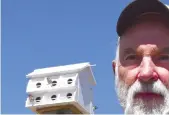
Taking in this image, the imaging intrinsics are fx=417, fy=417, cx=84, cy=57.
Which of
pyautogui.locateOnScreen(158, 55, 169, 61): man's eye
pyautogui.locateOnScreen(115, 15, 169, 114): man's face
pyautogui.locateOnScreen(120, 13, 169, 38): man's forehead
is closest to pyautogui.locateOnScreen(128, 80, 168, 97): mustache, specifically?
pyautogui.locateOnScreen(115, 15, 169, 114): man's face

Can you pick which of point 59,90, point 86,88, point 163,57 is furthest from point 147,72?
point 86,88

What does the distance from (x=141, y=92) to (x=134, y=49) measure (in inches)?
8.7

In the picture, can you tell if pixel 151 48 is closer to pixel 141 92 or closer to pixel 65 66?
pixel 141 92

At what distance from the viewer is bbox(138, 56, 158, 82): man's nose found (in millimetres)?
1876

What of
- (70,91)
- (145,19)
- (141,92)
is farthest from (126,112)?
(70,91)

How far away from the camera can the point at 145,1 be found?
2039 millimetres

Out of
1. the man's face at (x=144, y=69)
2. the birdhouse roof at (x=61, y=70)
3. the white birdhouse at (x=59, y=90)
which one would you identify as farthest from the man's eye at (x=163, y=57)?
the birdhouse roof at (x=61, y=70)

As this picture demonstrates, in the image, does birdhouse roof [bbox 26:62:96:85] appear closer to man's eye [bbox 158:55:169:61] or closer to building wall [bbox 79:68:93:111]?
building wall [bbox 79:68:93:111]

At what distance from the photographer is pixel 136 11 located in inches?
81.3

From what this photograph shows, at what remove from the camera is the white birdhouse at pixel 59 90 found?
659 inches

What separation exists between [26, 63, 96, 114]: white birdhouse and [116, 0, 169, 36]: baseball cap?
568 inches

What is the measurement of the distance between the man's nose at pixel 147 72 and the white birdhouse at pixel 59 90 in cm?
1459

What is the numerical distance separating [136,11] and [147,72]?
351 mm

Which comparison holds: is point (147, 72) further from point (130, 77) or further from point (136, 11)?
point (136, 11)
